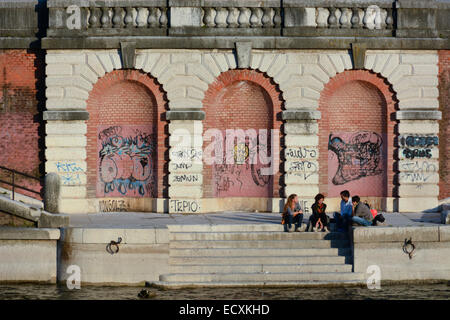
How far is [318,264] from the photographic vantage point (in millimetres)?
20688

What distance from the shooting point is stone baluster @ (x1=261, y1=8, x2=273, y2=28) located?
26094 millimetres

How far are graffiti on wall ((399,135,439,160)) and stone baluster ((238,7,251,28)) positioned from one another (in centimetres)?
613

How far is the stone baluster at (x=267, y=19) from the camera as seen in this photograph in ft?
85.6

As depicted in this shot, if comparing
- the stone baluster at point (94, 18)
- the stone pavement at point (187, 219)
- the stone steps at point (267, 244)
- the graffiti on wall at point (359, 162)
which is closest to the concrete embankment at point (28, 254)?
the stone pavement at point (187, 219)

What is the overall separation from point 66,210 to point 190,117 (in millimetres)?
4823

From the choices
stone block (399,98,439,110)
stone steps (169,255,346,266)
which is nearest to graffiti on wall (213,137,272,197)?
stone block (399,98,439,110)

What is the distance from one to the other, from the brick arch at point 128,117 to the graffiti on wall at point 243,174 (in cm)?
192

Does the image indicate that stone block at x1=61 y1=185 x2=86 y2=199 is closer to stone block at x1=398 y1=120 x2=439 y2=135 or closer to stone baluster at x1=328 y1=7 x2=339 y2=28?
stone baluster at x1=328 y1=7 x2=339 y2=28

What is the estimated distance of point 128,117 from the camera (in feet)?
87.4

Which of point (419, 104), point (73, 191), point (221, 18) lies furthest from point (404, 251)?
point (73, 191)

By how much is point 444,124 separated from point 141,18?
10.3 meters

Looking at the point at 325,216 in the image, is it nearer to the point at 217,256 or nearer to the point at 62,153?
the point at 217,256

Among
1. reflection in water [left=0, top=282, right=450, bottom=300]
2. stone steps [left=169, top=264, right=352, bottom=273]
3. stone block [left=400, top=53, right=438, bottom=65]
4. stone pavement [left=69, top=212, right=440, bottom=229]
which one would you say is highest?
stone block [left=400, top=53, right=438, bottom=65]

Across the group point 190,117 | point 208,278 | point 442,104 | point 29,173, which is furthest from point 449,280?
point 29,173
